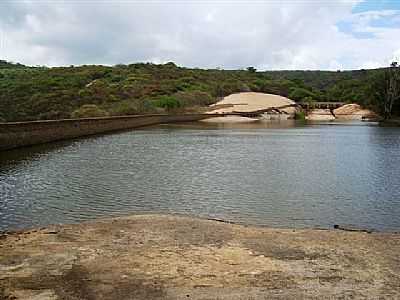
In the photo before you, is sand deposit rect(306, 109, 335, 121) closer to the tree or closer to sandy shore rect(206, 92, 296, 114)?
sandy shore rect(206, 92, 296, 114)

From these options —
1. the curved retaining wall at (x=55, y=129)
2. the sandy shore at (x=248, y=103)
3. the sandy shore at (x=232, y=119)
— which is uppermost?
the sandy shore at (x=248, y=103)

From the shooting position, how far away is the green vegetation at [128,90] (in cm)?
5045

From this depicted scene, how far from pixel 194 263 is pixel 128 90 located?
63436mm

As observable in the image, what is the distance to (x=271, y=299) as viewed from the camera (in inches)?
193

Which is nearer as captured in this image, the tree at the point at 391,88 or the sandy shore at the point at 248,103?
the tree at the point at 391,88

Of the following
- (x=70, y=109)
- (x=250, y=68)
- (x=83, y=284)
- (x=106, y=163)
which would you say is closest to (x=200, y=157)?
(x=106, y=163)

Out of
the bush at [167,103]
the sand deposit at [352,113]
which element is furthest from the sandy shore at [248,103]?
the sand deposit at [352,113]

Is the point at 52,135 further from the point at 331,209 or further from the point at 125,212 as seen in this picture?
the point at 331,209

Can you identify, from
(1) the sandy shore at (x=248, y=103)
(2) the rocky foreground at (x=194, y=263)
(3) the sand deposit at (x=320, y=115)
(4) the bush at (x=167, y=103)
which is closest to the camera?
(2) the rocky foreground at (x=194, y=263)

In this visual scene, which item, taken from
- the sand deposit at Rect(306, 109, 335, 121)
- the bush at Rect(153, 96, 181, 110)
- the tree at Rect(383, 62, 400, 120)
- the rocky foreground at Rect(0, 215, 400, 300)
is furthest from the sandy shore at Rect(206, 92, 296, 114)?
the rocky foreground at Rect(0, 215, 400, 300)

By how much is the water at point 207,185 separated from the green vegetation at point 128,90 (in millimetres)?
22045

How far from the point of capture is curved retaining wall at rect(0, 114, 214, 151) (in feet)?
65.3

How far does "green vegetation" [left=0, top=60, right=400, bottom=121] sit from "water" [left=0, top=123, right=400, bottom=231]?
22.0 m

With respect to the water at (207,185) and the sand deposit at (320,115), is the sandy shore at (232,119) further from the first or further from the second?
the water at (207,185)
